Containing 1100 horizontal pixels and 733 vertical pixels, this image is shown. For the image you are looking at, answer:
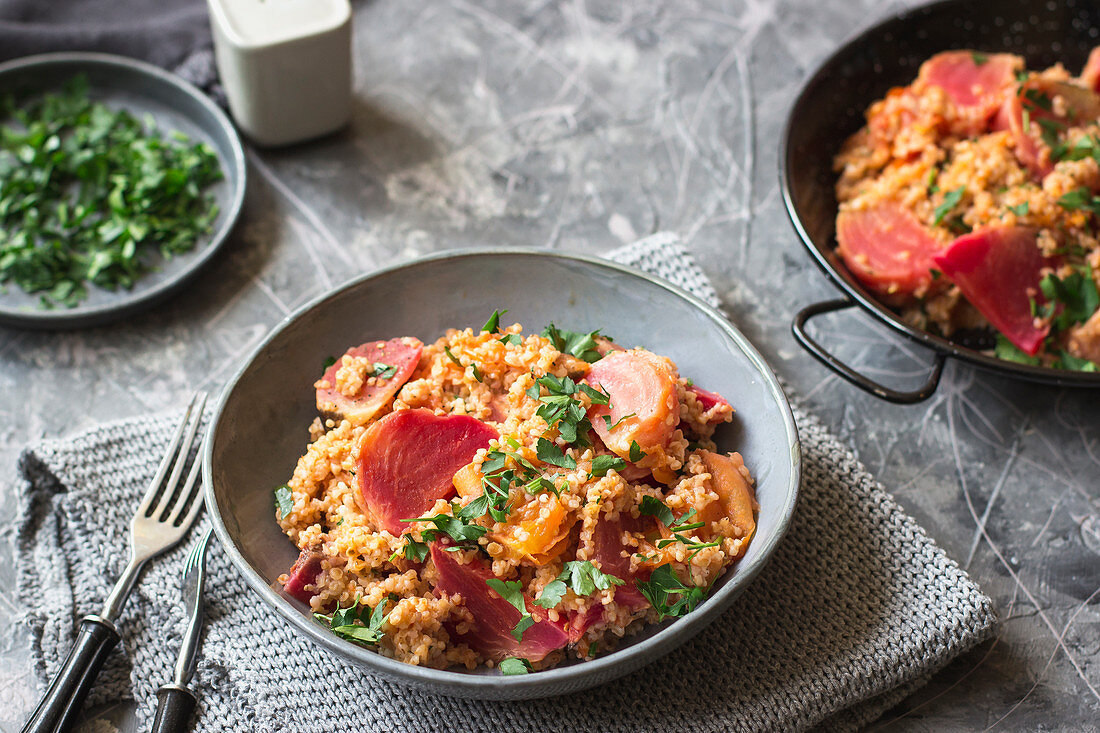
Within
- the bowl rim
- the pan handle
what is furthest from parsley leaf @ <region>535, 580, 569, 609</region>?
the bowl rim

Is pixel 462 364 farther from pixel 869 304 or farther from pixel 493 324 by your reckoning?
pixel 869 304

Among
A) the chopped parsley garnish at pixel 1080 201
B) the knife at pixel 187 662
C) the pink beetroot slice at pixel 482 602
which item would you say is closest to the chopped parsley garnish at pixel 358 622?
the pink beetroot slice at pixel 482 602

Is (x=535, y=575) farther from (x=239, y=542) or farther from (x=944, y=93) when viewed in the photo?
(x=944, y=93)

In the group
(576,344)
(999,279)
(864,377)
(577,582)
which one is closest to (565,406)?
(576,344)

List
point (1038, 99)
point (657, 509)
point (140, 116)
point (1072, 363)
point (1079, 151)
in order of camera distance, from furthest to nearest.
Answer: point (140, 116)
point (1038, 99)
point (1079, 151)
point (1072, 363)
point (657, 509)

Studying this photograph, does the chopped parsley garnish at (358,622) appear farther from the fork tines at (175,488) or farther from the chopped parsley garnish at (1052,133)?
the chopped parsley garnish at (1052,133)

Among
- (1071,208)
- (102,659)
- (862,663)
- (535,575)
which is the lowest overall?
(102,659)

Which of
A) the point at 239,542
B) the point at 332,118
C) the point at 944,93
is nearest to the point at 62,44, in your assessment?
the point at 332,118
